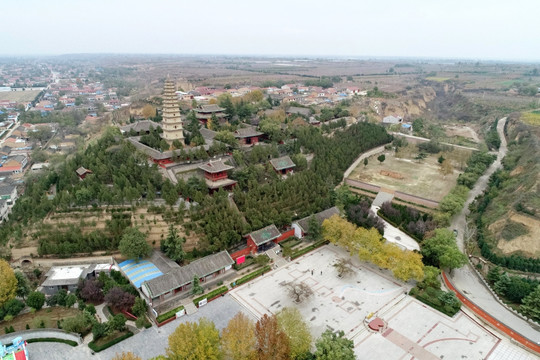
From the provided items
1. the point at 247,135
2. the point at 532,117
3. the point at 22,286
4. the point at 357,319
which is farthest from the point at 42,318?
the point at 532,117

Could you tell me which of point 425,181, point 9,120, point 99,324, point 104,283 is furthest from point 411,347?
point 9,120

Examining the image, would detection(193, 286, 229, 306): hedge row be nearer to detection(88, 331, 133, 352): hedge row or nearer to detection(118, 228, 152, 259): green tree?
detection(88, 331, 133, 352): hedge row

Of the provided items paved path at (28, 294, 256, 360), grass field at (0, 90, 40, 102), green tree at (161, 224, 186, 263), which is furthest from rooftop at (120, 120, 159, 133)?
grass field at (0, 90, 40, 102)

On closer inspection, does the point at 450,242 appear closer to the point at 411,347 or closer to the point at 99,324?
the point at 411,347

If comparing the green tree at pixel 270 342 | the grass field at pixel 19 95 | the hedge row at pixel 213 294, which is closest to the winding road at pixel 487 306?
the green tree at pixel 270 342

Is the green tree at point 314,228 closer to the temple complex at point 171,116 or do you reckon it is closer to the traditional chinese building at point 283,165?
the traditional chinese building at point 283,165

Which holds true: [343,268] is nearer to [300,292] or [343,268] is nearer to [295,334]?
[300,292]
